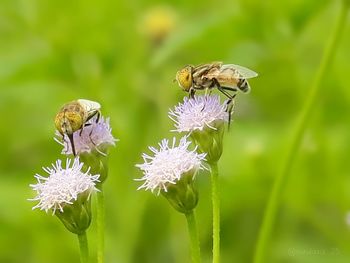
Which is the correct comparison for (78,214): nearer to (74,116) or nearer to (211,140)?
(74,116)

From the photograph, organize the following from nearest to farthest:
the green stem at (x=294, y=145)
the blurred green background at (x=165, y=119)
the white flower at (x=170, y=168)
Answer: the white flower at (x=170, y=168), the green stem at (x=294, y=145), the blurred green background at (x=165, y=119)

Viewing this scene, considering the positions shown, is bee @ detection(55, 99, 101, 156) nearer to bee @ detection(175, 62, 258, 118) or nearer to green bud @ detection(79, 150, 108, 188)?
green bud @ detection(79, 150, 108, 188)

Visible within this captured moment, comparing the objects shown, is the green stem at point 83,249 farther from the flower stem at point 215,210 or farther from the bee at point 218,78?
the bee at point 218,78

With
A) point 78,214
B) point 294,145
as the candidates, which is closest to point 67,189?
point 78,214

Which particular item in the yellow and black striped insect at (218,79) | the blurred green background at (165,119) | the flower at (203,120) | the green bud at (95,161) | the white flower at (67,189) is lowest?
the white flower at (67,189)

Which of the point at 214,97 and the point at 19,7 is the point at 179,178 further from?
the point at 19,7

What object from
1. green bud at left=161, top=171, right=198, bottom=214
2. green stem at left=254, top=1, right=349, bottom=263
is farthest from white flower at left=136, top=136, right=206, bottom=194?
green stem at left=254, top=1, right=349, bottom=263

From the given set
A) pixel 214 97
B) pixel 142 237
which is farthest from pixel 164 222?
pixel 214 97

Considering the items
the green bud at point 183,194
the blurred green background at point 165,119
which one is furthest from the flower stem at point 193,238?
the blurred green background at point 165,119
